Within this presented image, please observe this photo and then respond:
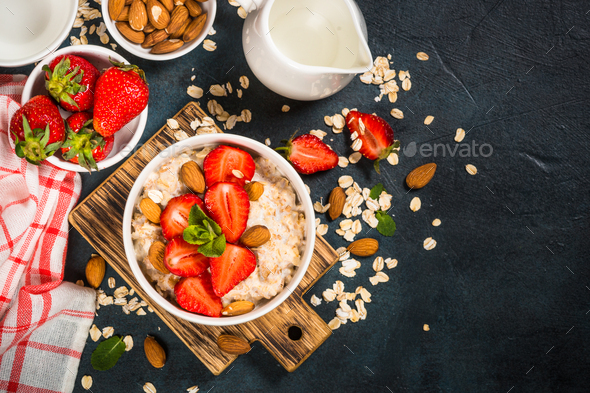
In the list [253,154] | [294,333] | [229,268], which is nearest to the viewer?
[229,268]

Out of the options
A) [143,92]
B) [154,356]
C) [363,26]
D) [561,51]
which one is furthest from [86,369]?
[561,51]

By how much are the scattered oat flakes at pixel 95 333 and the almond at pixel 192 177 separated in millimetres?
519

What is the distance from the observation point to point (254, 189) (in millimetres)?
847

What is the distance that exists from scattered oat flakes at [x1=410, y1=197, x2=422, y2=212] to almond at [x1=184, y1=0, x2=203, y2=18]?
28.9 inches

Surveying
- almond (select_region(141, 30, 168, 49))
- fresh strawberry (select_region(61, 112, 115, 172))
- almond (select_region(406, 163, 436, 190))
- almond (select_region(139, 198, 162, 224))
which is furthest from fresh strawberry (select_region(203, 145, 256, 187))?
almond (select_region(406, 163, 436, 190))

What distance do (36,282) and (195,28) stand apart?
75cm

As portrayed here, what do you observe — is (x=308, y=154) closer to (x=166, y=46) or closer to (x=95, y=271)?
(x=166, y=46)

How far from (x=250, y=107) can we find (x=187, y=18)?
10.4 inches

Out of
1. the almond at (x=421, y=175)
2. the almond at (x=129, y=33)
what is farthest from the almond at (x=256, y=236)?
the almond at (x=129, y=33)

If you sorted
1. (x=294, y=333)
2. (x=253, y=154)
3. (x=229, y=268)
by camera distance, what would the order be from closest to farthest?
(x=229, y=268) < (x=253, y=154) < (x=294, y=333)

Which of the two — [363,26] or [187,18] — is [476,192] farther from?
Answer: [187,18]

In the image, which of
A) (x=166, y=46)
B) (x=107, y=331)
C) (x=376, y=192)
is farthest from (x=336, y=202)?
(x=107, y=331)

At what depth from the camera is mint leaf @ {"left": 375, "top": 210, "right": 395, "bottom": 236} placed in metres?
1.09

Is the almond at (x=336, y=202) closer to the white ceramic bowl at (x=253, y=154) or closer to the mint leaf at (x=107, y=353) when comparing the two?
the white ceramic bowl at (x=253, y=154)
